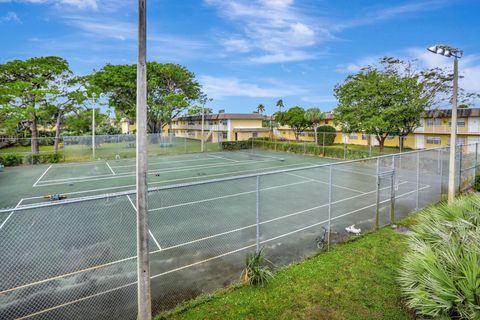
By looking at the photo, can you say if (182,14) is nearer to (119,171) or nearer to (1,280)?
(1,280)

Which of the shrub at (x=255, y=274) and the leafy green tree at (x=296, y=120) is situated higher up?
the leafy green tree at (x=296, y=120)

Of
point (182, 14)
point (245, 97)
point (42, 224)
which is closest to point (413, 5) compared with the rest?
point (182, 14)

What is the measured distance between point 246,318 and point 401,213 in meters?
8.88

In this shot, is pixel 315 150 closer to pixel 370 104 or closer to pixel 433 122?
pixel 370 104

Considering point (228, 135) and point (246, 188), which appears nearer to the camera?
point (246, 188)

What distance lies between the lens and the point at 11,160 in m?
24.5

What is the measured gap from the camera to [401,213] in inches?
433

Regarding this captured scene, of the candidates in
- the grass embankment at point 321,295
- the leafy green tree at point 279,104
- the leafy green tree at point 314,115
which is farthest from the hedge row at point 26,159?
the leafy green tree at point 279,104

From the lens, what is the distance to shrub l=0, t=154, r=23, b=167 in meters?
24.1

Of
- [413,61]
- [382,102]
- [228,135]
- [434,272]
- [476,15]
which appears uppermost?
[413,61]

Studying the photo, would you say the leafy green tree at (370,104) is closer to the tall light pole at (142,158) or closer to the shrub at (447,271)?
the shrub at (447,271)

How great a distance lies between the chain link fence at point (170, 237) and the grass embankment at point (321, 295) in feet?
2.15

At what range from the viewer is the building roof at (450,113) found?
30.8 metres

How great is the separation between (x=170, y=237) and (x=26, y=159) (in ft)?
79.0
